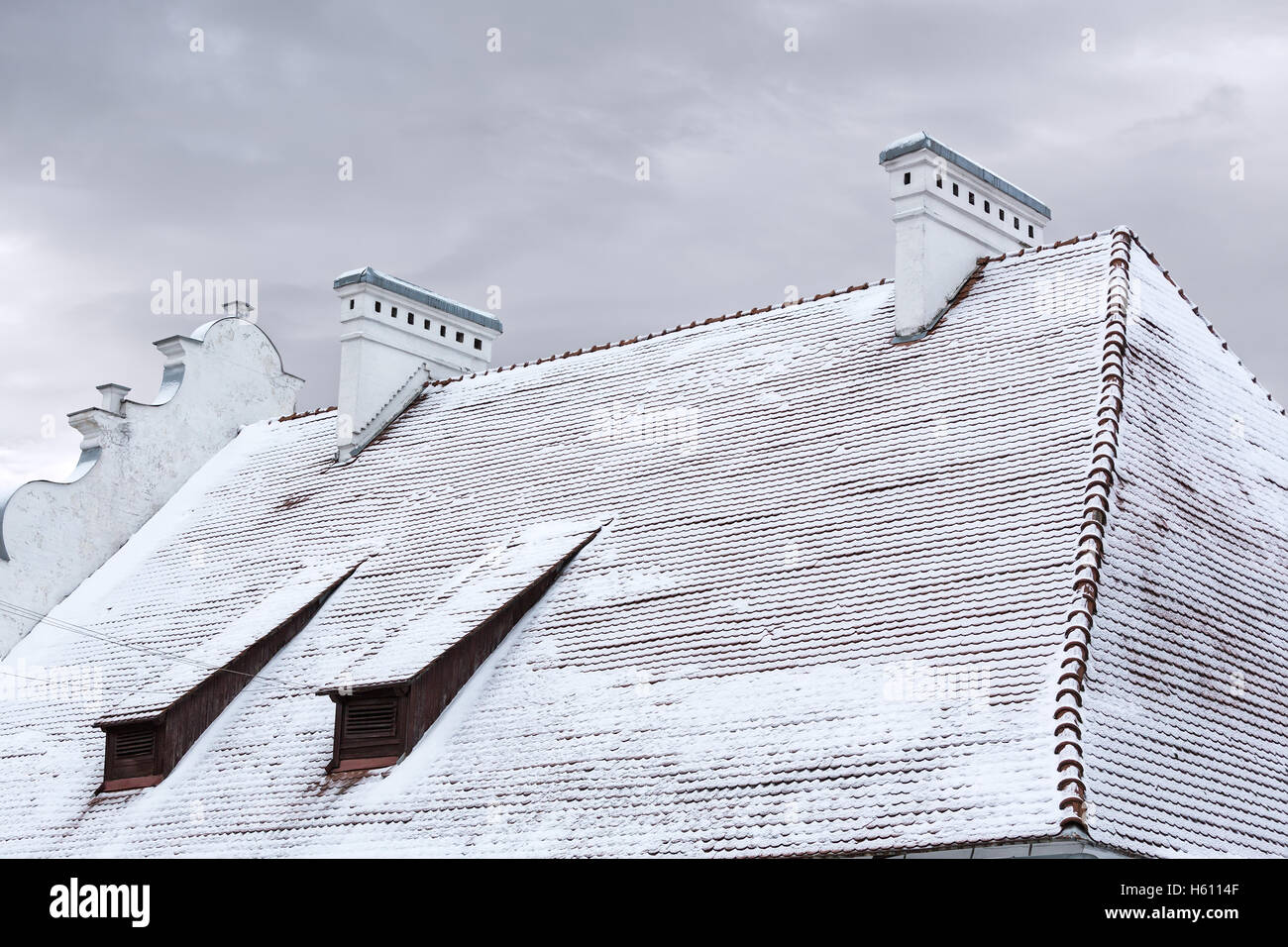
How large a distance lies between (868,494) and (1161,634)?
3.08 meters

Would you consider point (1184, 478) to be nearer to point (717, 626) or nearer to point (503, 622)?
point (717, 626)

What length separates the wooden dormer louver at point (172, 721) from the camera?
17281mm

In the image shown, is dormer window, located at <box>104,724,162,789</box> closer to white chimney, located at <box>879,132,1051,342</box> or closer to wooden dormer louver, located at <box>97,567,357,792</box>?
wooden dormer louver, located at <box>97,567,357,792</box>

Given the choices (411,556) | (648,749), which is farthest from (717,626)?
(411,556)

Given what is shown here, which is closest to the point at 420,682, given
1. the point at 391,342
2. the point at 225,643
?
the point at 225,643

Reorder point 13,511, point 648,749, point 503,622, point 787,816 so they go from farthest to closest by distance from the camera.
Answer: point 13,511
point 503,622
point 648,749
point 787,816

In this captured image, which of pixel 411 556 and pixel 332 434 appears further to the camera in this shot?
pixel 332 434

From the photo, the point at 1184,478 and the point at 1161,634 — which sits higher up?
the point at 1184,478

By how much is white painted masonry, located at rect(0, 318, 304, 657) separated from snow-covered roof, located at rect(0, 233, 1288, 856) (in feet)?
6.83

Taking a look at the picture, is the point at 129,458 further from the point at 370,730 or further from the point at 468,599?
the point at 370,730

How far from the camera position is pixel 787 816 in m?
12.6

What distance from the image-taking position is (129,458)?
958 inches

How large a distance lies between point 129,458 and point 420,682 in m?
10.4

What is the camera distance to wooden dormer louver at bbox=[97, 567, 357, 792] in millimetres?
17281
